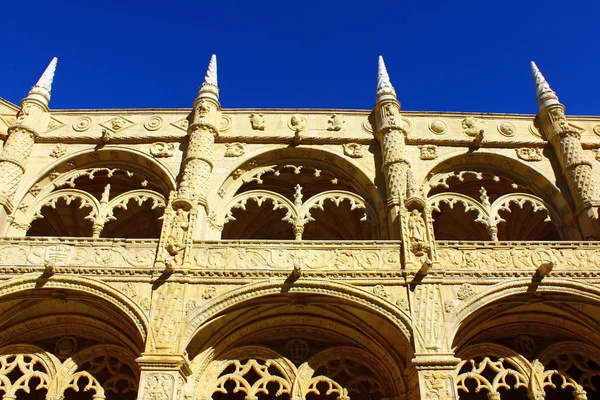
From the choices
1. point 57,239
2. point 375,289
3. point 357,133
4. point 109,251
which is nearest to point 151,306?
point 109,251

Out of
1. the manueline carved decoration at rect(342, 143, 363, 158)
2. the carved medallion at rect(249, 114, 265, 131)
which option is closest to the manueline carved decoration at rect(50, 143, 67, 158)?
the carved medallion at rect(249, 114, 265, 131)

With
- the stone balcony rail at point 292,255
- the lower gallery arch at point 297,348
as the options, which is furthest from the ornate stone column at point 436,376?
the stone balcony rail at point 292,255

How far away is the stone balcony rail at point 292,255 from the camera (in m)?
10.5

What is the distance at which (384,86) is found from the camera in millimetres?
14562

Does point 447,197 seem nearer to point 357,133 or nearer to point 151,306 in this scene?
point 357,133

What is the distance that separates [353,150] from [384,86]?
2327 millimetres

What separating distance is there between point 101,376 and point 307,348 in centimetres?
474

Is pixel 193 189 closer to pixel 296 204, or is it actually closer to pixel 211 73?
pixel 296 204

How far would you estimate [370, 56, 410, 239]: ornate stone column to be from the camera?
1177 cm

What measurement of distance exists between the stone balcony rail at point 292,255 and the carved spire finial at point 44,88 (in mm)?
4755

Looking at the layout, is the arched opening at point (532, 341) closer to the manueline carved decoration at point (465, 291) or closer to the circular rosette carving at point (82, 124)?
the manueline carved decoration at point (465, 291)

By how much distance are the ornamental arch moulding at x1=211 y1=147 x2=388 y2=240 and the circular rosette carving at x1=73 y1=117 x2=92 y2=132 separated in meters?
4.14

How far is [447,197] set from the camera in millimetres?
12844

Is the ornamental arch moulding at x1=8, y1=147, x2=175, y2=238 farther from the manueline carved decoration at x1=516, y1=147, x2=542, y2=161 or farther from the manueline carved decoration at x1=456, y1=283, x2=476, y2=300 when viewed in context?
the manueline carved decoration at x1=516, y1=147, x2=542, y2=161
